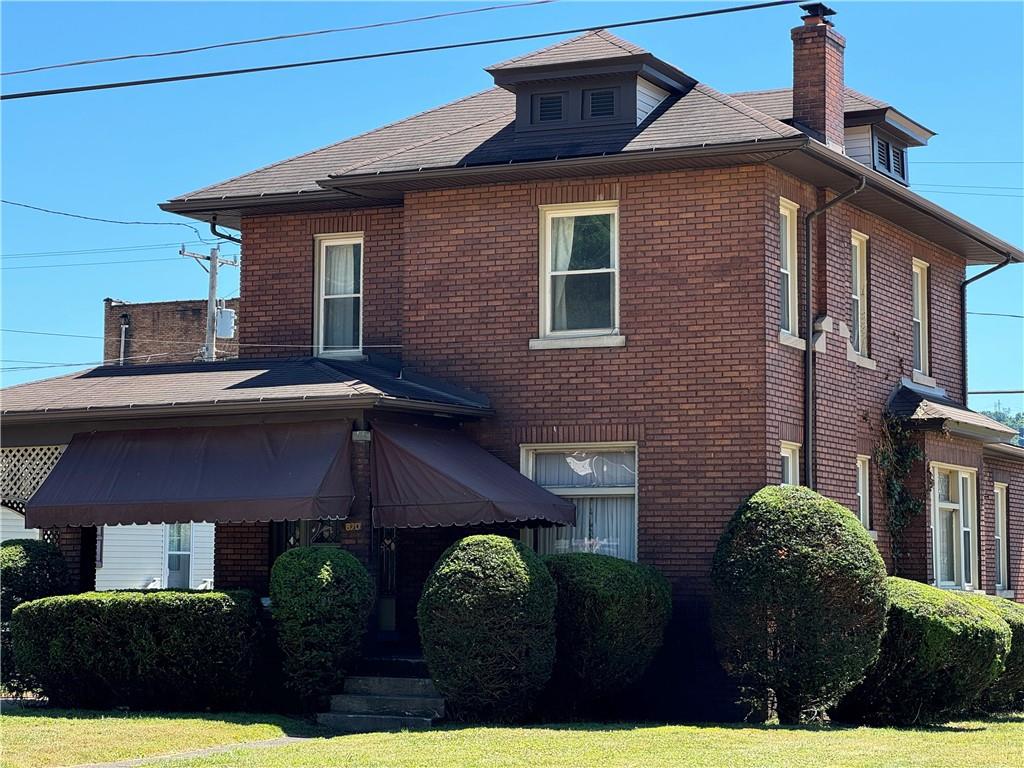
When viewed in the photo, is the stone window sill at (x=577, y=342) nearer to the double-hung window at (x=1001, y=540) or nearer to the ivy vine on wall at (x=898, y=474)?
the ivy vine on wall at (x=898, y=474)

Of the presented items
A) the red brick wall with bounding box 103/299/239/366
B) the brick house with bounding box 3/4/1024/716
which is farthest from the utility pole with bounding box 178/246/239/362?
the brick house with bounding box 3/4/1024/716

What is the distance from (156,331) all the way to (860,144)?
90.4 feet

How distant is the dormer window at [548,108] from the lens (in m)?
20.2

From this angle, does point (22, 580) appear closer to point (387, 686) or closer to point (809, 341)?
point (387, 686)

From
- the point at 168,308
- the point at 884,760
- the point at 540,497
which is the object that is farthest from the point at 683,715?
the point at 168,308

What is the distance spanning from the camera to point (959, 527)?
2277cm

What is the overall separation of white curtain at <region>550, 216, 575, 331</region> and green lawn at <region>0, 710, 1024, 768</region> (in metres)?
5.72

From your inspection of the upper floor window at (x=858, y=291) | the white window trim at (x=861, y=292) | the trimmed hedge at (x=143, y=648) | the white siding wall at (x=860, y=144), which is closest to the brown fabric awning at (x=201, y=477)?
the trimmed hedge at (x=143, y=648)

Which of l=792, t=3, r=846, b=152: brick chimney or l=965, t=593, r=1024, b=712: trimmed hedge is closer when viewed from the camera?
l=965, t=593, r=1024, b=712: trimmed hedge

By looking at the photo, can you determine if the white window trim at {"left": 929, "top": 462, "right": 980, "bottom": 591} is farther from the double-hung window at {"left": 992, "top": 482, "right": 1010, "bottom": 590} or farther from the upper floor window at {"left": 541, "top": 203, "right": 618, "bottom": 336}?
the upper floor window at {"left": 541, "top": 203, "right": 618, "bottom": 336}

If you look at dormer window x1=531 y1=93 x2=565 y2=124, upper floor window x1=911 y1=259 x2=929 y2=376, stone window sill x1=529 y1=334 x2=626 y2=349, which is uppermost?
dormer window x1=531 y1=93 x2=565 y2=124

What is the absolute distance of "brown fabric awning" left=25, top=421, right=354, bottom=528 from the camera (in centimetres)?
1742

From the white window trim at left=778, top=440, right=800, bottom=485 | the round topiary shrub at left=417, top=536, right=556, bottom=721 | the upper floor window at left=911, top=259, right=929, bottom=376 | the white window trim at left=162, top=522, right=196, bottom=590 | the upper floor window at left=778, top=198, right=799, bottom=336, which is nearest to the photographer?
the round topiary shrub at left=417, top=536, right=556, bottom=721

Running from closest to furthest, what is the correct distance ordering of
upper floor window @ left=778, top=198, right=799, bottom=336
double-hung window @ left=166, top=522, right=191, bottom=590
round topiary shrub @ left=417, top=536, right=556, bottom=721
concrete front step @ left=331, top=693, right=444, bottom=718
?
round topiary shrub @ left=417, top=536, right=556, bottom=721 → concrete front step @ left=331, top=693, right=444, bottom=718 → upper floor window @ left=778, top=198, right=799, bottom=336 → double-hung window @ left=166, top=522, right=191, bottom=590
